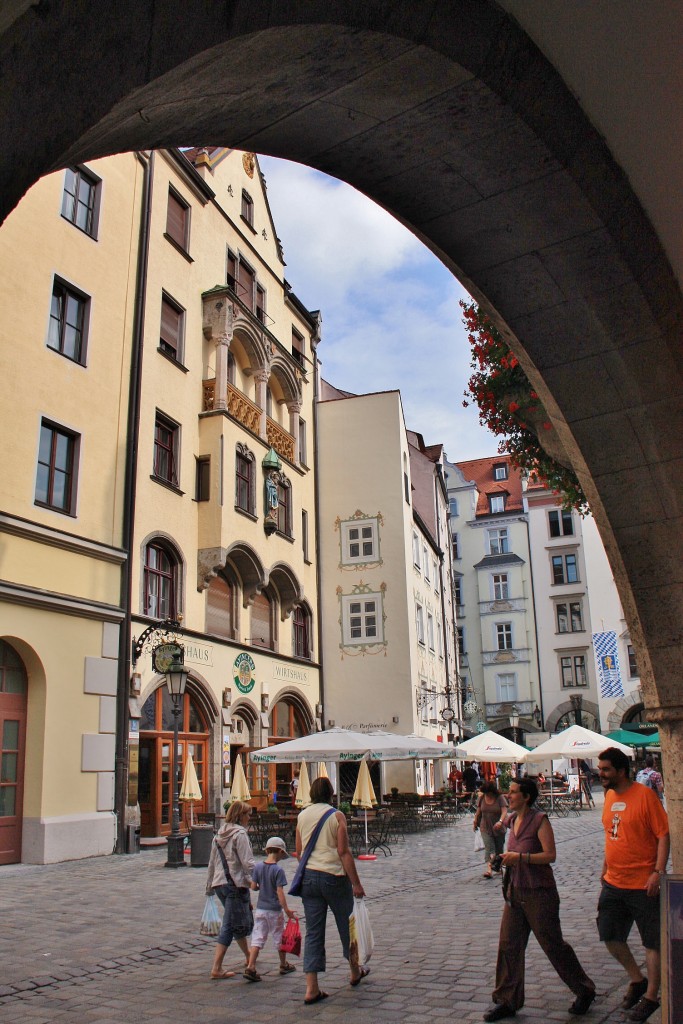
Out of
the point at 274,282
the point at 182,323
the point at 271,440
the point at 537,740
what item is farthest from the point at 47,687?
the point at 537,740

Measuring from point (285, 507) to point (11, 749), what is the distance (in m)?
14.2

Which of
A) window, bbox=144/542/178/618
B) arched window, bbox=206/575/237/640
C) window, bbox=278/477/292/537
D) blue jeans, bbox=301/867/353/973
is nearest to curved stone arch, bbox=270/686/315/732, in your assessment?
arched window, bbox=206/575/237/640

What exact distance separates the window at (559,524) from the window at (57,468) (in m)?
38.2

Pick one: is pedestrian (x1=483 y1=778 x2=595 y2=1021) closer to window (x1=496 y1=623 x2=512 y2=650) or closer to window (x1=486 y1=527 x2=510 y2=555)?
window (x1=496 y1=623 x2=512 y2=650)

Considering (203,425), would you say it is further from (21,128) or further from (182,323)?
(21,128)

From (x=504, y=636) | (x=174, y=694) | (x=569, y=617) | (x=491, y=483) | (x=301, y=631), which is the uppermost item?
(x=491, y=483)

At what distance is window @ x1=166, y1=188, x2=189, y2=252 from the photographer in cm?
2370

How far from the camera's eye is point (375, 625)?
103 ft

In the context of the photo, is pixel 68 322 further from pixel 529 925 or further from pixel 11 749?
pixel 529 925

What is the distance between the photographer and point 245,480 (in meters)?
25.7

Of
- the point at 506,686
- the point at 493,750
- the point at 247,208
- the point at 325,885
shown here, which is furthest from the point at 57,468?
the point at 506,686

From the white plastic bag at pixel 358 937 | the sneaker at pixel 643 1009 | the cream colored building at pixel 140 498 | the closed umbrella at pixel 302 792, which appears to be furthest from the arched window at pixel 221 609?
the sneaker at pixel 643 1009

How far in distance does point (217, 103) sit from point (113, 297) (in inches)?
698

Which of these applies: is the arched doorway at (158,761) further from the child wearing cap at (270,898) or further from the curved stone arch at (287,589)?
the child wearing cap at (270,898)
